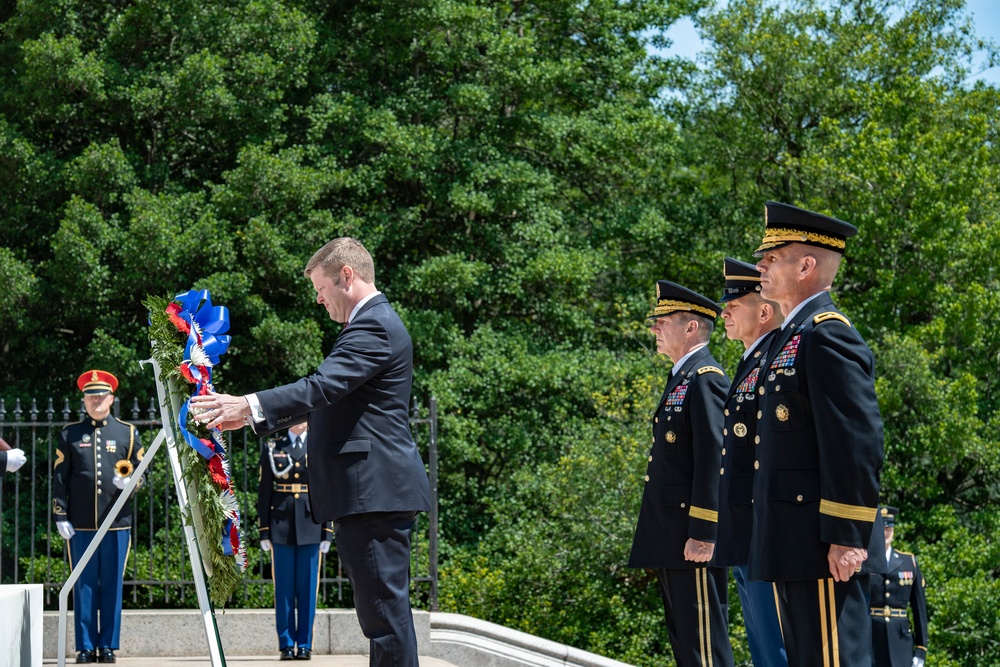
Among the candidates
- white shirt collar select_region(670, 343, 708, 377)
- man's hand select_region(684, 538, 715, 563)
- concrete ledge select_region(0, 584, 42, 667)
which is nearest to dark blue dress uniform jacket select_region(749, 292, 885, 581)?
man's hand select_region(684, 538, 715, 563)

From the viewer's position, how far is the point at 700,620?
17.9 feet

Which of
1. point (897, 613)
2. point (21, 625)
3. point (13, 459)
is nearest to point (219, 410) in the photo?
point (21, 625)

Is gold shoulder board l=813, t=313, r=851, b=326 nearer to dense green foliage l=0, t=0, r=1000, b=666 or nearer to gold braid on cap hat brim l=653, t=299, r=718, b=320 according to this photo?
gold braid on cap hat brim l=653, t=299, r=718, b=320

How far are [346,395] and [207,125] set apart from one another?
12938mm

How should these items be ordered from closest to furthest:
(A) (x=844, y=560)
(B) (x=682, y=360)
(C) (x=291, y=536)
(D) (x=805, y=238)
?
(A) (x=844, y=560)
(D) (x=805, y=238)
(B) (x=682, y=360)
(C) (x=291, y=536)

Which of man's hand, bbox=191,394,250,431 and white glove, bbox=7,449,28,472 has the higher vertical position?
man's hand, bbox=191,394,250,431

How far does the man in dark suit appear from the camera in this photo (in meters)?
4.54

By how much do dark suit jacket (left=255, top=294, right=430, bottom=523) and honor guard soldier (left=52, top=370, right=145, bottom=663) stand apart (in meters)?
4.24

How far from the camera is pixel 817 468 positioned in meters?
3.83

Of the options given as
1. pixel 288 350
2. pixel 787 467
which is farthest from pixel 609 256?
pixel 787 467

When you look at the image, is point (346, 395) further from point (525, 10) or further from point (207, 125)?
point (525, 10)

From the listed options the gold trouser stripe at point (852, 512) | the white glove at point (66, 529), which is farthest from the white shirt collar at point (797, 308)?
the white glove at point (66, 529)

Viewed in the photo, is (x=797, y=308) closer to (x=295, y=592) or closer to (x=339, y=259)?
(x=339, y=259)

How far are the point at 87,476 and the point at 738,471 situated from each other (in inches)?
218
